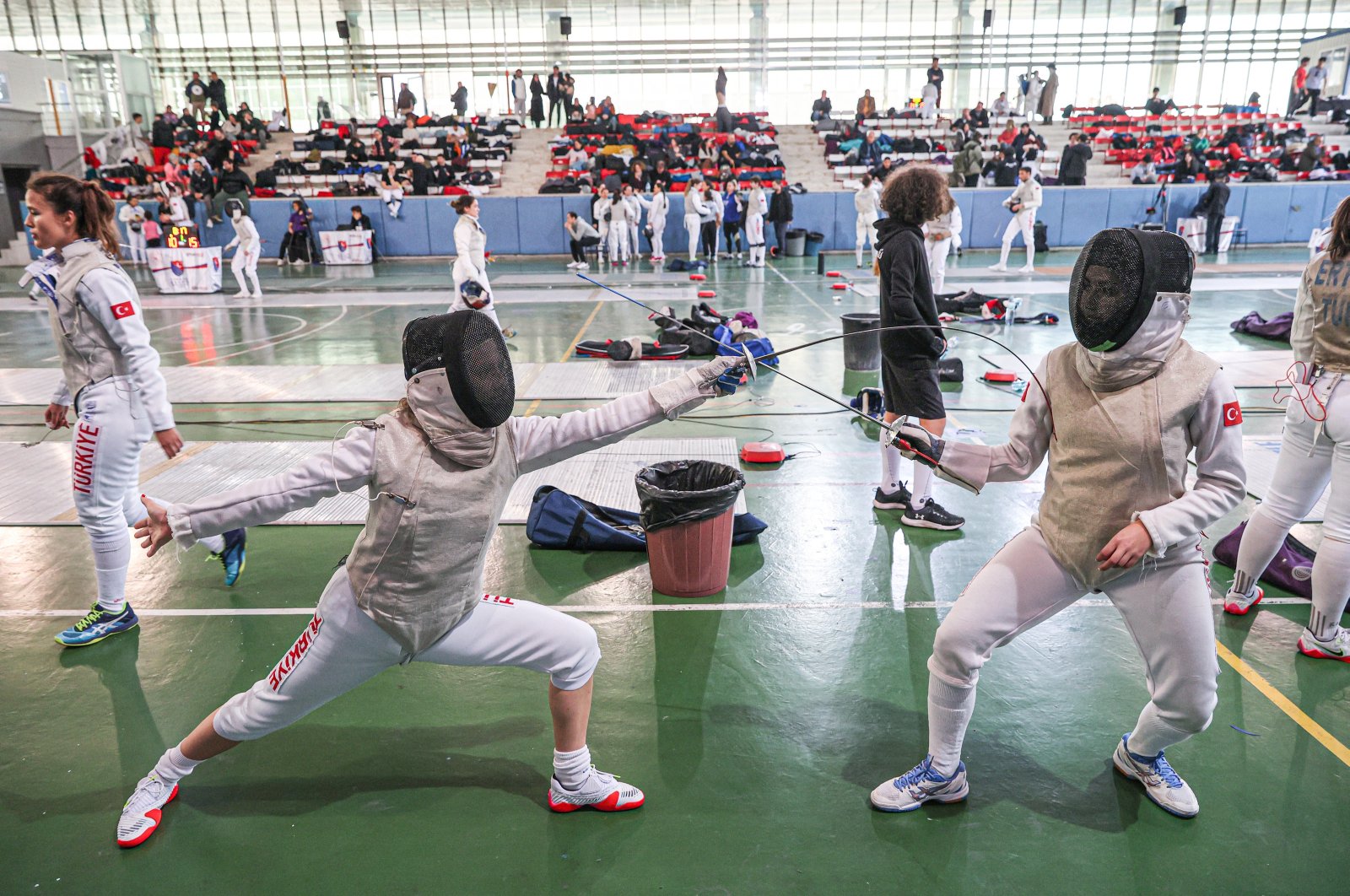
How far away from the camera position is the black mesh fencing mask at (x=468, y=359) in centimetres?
234

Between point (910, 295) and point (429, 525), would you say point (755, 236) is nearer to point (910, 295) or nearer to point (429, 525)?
point (910, 295)

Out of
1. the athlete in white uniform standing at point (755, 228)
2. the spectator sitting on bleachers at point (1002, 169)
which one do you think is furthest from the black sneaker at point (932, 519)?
the spectator sitting on bleachers at point (1002, 169)

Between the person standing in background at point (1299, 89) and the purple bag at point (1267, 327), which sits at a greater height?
the person standing in background at point (1299, 89)

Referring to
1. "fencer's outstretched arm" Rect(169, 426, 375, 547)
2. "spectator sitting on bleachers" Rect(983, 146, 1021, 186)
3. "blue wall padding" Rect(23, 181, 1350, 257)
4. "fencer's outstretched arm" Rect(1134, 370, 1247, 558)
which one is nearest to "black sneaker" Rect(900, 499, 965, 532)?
"fencer's outstretched arm" Rect(1134, 370, 1247, 558)

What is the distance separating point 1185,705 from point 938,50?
1614 inches

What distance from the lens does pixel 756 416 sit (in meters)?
7.94

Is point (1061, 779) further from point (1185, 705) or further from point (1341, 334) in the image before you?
point (1341, 334)

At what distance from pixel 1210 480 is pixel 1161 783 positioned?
1132 millimetres

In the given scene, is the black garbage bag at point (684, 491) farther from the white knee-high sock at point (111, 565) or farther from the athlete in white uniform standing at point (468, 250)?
the athlete in white uniform standing at point (468, 250)

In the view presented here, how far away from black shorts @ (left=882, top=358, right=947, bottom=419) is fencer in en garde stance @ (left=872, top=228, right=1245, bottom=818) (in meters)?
2.14

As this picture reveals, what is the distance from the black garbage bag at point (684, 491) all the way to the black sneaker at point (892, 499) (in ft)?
5.33

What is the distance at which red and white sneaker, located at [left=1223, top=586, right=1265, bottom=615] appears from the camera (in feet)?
14.0

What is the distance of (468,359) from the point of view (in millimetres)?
2336

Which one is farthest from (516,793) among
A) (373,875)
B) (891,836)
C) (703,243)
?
(703,243)
